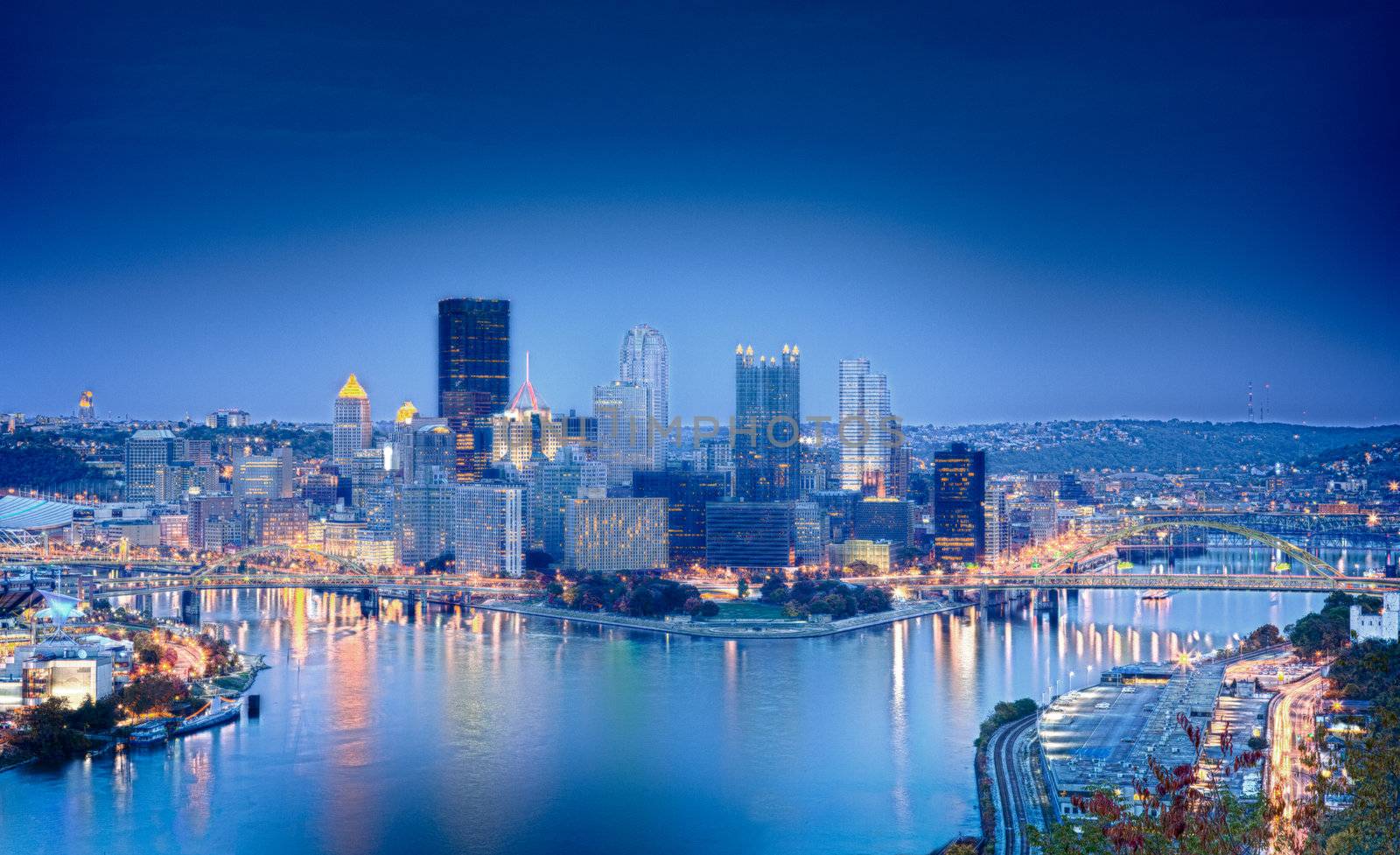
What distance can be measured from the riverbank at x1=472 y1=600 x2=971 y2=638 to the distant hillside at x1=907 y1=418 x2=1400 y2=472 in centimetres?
4046

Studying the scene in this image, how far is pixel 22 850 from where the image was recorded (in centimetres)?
1193

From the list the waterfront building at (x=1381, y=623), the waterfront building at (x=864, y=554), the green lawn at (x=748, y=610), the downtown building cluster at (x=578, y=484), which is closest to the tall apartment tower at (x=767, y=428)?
the downtown building cluster at (x=578, y=484)

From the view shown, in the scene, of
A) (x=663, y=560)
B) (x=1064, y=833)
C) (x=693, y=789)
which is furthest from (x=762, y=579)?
(x=1064, y=833)

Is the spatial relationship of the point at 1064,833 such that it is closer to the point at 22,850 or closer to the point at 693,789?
the point at 693,789

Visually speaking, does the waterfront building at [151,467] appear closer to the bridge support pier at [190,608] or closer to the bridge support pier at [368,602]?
the bridge support pier at [368,602]

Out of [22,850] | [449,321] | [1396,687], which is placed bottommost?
[22,850]

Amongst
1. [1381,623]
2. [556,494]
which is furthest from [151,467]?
→ [1381,623]

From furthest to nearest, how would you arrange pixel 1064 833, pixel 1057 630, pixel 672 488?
1. pixel 672 488
2. pixel 1057 630
3. pixel 1064 833

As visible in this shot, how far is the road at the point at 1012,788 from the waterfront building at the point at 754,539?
1704 centimetres

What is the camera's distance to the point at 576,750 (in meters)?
15.2

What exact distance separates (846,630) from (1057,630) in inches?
129

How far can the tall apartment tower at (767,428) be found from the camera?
39.5 m

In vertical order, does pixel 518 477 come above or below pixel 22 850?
above

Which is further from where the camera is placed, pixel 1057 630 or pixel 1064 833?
pixel 1057 630
